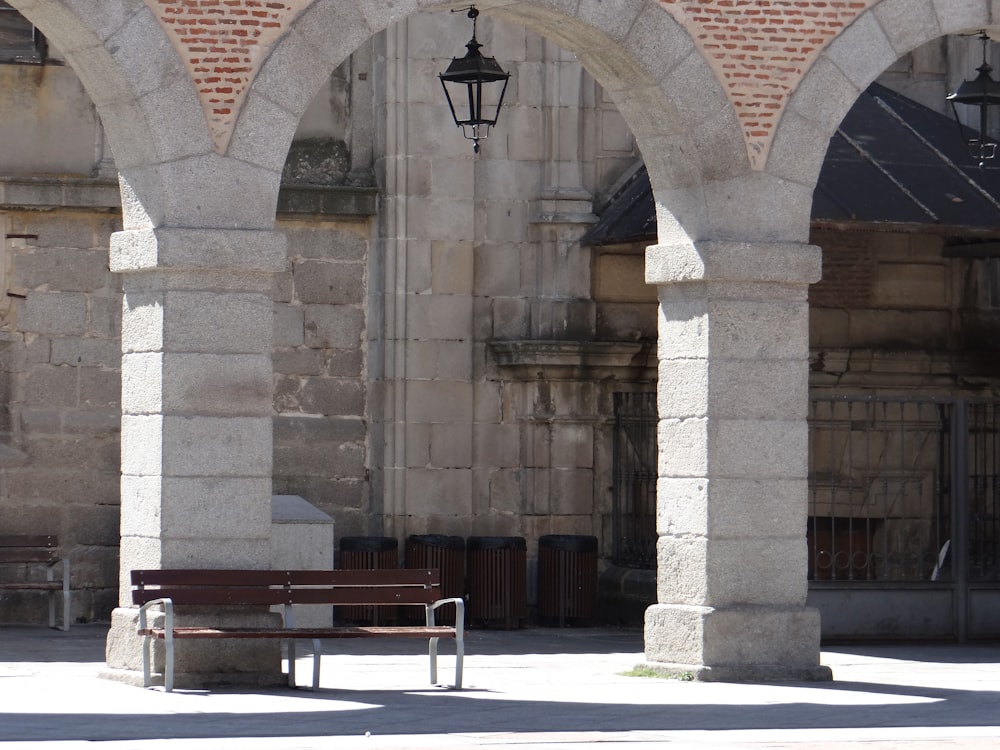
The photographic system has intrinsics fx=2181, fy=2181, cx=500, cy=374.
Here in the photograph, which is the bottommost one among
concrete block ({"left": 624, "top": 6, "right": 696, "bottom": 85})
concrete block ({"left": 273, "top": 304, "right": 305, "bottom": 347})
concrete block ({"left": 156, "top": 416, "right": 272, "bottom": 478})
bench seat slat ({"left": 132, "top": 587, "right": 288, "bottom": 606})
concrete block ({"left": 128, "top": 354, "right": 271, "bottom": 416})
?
bench seat slat ({"left": 132, "top": 587, "right": 288, "bottom": 606})

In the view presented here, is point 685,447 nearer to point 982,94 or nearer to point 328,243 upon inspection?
point 982,94

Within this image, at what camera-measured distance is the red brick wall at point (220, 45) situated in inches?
431

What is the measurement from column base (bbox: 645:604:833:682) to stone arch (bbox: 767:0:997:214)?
224cm

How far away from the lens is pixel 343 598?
1120 centimetres

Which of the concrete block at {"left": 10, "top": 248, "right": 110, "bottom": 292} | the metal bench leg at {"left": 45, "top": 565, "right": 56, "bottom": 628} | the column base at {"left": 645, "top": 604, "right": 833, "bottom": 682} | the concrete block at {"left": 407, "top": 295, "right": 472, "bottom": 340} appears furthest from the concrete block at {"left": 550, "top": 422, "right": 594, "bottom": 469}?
the column base at {"left": 645, "top": 604, "right": 833, "bottom": 682}

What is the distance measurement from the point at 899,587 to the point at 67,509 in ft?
18.8

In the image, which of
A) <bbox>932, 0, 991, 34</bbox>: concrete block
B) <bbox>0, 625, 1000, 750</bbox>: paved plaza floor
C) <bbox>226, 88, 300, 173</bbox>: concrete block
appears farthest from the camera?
<bbox>932, 0, 991, 34</bbox>: concrete block

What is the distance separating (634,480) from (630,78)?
473cm

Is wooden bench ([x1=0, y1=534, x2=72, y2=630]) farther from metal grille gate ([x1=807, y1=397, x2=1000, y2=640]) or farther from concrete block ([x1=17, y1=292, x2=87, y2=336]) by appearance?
metal grille gate ([x1=807, y1=397, x2=1000, y2=640])

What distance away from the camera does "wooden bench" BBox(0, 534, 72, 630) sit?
47.8 feet

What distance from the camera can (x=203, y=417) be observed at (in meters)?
11.0

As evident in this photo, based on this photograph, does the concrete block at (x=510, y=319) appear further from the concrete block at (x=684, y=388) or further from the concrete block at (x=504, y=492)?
the concrete block at (x=684, y=388)

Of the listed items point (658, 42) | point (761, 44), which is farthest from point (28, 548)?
point (761, 44)

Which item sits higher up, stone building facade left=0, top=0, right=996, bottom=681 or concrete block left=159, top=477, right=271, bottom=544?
stone building facade left=0, top=0, right=996, bottom=681
